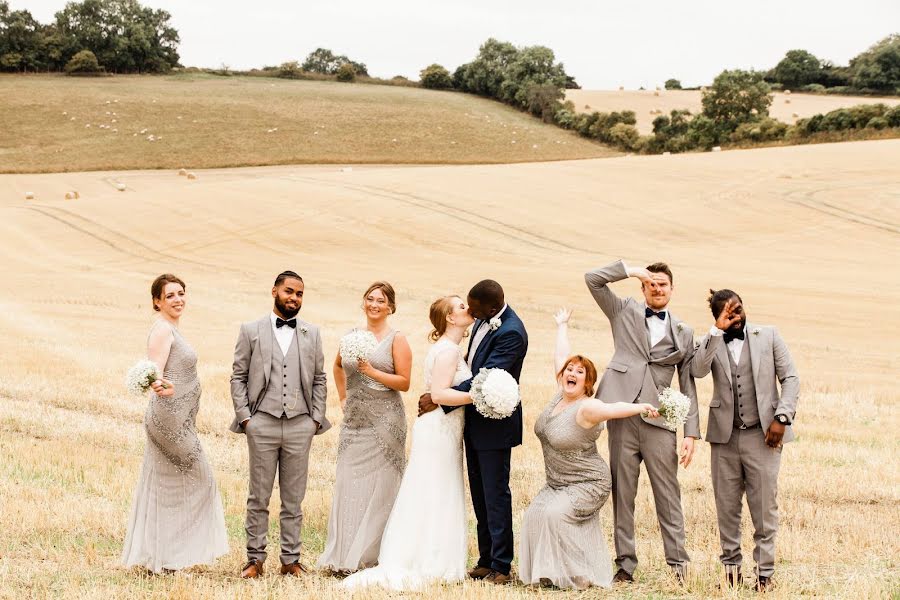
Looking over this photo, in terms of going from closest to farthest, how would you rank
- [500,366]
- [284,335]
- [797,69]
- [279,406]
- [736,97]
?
[500,366] < [279,406] < [284,335] < [736,97] < [797,69]

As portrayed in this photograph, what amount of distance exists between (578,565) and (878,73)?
291 ft

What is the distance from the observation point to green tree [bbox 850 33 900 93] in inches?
3378

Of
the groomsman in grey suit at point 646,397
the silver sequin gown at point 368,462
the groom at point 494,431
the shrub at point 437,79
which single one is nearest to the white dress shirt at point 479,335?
the groom at point 494,431

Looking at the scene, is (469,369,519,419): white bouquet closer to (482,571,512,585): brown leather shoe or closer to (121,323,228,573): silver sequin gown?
(482,571,512,585): brown leather shoe

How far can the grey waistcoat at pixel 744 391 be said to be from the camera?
8.20 metres

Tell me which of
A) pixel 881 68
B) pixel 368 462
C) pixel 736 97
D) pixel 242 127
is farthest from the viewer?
pixel 881 68

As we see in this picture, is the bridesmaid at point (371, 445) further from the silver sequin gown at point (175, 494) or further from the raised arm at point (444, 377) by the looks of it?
the silver sequin gown at point (175, 494)

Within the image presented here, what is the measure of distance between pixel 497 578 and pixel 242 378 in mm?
2568

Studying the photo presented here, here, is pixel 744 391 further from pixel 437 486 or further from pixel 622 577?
pixel 437 486

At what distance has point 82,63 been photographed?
88.9 m

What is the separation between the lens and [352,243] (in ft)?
117

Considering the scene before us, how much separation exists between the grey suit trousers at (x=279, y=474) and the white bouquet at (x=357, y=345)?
63cm

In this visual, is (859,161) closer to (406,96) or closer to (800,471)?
(800,471)

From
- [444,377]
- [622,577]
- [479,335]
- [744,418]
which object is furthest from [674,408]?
[444,377]
